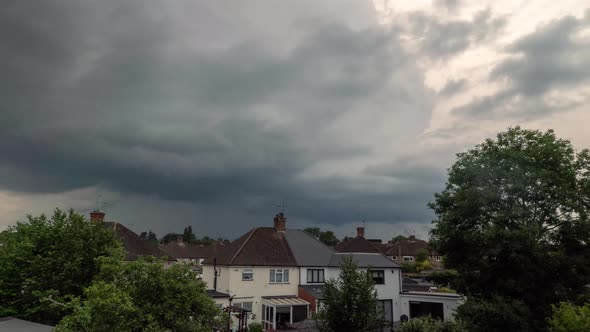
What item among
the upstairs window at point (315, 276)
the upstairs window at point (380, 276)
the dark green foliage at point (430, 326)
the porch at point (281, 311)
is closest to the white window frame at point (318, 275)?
the upstairs window at point (315, 276)

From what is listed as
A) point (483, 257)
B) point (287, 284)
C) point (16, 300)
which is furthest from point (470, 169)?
point (16, 300)

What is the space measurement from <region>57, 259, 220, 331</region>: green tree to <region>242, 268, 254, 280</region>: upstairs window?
82.2 feet

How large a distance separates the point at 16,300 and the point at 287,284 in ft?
80.9

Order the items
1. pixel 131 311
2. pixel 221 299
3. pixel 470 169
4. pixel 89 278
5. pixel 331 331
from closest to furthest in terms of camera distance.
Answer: pixel 131 311
pixel 331 331
pixel 89 278
pixel 470 169
pixel 221 299

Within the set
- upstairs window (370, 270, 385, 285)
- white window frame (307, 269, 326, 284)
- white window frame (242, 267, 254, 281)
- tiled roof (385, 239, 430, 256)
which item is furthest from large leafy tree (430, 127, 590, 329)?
tiled roof (385, 239, 430, 256)

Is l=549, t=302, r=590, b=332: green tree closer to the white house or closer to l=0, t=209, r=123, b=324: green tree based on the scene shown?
the white house

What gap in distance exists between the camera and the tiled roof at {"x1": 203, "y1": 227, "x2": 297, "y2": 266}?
41281 mm

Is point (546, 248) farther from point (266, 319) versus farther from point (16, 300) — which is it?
point (16, 300)

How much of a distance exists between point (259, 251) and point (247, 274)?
3.22 metres

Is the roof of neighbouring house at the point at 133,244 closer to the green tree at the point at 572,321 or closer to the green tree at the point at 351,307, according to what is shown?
the green tree at the point at 351,307

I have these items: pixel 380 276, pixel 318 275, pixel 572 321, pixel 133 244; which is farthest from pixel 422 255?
pixel 572 321

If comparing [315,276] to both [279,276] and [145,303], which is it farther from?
[145,303]

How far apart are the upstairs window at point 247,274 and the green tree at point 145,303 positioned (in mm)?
25070

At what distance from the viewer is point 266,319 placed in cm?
3912
